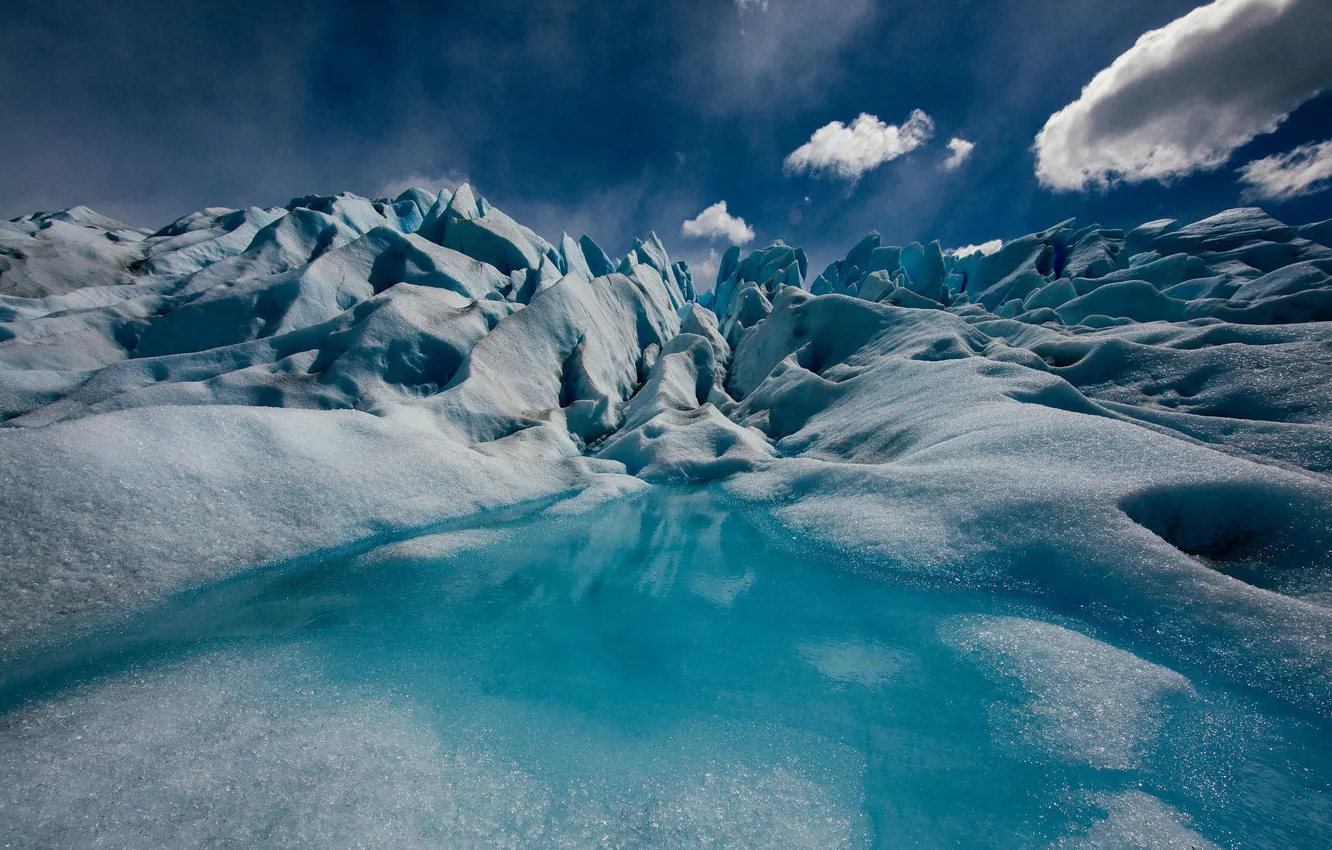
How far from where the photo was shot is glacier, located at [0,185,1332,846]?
10.9 ft

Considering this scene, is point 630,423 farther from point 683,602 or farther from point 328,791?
point 328,791

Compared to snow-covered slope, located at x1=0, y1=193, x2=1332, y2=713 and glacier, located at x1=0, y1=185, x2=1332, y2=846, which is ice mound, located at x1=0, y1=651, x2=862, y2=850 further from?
snow-covered slope, located at x1=0, y1=193, x2=1332, y2=713

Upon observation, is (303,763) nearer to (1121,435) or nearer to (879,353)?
(1121,435)

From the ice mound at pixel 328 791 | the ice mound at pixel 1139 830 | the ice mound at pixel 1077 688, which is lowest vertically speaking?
the ice mound at pixel 328 791

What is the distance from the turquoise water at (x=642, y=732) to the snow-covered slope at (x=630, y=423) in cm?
104

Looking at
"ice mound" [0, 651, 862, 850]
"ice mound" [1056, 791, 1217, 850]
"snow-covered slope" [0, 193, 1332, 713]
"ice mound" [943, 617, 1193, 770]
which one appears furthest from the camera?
"snow-covered slope" [0, 193, 1332, 713]

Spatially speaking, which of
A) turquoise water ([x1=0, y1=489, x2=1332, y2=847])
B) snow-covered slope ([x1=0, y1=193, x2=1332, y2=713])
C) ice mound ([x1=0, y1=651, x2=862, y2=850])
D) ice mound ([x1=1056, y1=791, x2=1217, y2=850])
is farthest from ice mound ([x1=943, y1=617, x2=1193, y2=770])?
ice mound ([x1=0, y1=651, x2=862, y2=850])

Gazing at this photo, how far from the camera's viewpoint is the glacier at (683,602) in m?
3.33

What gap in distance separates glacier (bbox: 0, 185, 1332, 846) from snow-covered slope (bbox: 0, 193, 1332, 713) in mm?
65

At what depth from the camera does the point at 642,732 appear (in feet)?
13.3

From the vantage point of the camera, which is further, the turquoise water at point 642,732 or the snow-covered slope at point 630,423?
the snow-covered slope at point 630,423

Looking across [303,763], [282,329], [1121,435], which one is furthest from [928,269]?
[303,763]

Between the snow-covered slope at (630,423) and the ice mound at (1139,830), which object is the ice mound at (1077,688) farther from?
the snow-covered slope at (630,423)

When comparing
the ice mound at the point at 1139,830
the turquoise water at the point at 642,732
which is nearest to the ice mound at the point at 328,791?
the turquoise water at the point at 642,732
